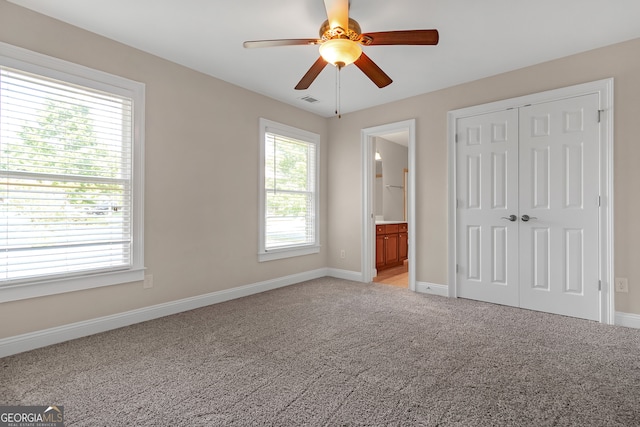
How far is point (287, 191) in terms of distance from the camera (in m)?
4.56

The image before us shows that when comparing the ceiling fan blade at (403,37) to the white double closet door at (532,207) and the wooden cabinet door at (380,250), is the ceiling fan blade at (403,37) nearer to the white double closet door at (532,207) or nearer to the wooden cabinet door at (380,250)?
the white double closet door at (532,207)

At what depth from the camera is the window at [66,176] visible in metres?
2.37

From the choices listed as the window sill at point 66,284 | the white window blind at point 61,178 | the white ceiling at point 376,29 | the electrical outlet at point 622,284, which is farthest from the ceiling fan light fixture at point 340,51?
the electrical outlet at point 622,284

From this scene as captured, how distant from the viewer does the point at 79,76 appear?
2670 mm

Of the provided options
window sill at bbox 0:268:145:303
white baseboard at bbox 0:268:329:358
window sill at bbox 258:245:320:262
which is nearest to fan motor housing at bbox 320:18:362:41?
window sill at bbox 0:268:145:303

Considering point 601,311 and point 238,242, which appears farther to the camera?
point 238,242

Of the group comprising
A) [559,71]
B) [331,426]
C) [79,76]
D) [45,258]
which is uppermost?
[559,71]

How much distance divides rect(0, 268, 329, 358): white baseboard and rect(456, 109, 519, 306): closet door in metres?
2.51

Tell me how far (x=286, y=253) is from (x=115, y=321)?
2194mm

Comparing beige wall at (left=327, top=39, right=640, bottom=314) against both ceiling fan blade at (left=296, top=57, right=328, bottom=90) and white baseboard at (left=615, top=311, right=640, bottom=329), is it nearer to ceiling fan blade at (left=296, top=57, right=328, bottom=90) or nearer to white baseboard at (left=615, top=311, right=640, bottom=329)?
white baseboard at (left=615, top=311, right=640, bottom=329)

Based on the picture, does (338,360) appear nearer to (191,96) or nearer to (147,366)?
(147,366)

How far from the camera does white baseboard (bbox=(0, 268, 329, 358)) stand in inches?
94.1

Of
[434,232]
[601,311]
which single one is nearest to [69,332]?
[434,232]

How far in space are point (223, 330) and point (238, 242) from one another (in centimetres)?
131
